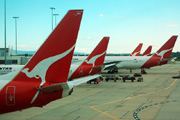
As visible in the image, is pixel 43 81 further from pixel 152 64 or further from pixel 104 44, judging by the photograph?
pixel 152 64

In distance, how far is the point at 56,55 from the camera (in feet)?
44.7

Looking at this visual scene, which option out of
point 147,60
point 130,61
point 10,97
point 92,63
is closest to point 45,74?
point 10,97

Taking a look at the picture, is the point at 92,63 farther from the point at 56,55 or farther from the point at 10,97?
the point at 10,97

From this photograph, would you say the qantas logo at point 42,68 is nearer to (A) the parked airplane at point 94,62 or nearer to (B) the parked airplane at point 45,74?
(B) the parked airplane at point 45,74

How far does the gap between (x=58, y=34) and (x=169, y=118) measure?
12.3m

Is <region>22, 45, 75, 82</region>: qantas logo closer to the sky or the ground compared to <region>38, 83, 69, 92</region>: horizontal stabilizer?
closer to the sky

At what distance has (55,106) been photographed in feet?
83.0

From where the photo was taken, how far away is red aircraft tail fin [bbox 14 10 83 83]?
1336 centimetres

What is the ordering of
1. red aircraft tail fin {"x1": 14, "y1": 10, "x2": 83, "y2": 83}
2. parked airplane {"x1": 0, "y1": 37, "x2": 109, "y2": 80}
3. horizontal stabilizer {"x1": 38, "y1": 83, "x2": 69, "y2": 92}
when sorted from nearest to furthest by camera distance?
horizontal stabilizer {"x1": 38, "y1": 83, "x2": 69, "y2": 92}
red aircraft tail fin {"x1": 14, "y1": 10, "x2": 83, "y2": 83}
parked airplane {"x1": 0, "y1": 37, "x2": 109, "y2": 80}

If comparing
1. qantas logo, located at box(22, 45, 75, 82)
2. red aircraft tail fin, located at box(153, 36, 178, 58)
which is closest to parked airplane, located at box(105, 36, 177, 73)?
red aircraft tail fin, located at box(153, 36, 178, 58)

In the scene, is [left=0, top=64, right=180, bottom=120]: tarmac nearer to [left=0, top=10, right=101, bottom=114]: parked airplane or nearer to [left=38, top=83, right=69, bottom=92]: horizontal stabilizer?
[left=0, top=10, right=101, bottom=114]: parked airplane

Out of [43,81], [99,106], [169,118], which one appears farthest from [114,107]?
[43,81]

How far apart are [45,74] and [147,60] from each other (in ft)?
198

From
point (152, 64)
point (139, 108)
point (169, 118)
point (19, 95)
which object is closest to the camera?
point (19, 95)
